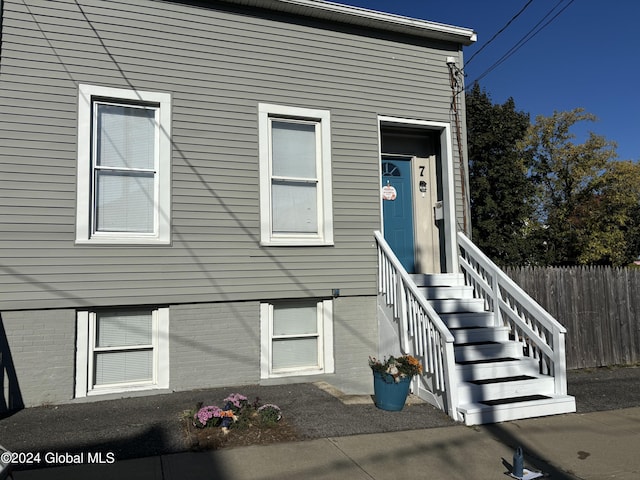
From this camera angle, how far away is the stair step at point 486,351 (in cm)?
599

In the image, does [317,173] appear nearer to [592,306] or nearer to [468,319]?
[468,319]

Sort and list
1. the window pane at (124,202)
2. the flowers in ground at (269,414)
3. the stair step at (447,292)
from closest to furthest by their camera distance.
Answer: the flowers in ground at (269,414) < the window pane at (124,202) < the stair step at (447,292)

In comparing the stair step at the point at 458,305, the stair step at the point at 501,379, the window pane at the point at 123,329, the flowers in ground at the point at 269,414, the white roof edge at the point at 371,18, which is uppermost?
→ the white roof edge at the point at 371,18

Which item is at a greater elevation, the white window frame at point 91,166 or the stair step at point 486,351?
the white window frame at point 91,166

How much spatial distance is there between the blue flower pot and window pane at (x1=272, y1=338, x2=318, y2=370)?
165cm

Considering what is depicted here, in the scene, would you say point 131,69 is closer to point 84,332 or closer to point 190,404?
point 84,332

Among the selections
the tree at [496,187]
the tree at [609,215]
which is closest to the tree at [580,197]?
the tree at [609,215]

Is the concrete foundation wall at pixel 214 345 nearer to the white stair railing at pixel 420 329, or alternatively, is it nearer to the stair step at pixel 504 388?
the white stair railing at pixel 420 329

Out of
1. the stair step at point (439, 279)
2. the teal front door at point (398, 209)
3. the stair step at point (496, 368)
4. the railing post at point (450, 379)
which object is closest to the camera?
the railing post at point (450, 379)

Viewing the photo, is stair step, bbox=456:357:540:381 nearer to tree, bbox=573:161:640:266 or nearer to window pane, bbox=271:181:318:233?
window pane, bbox=271:181:318:233

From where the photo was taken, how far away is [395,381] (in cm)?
538

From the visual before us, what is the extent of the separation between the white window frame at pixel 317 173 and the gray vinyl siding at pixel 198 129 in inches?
4.3

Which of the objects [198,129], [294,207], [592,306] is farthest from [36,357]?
[592,306]

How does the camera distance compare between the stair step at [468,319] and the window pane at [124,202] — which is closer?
the window pane at [124,202]
